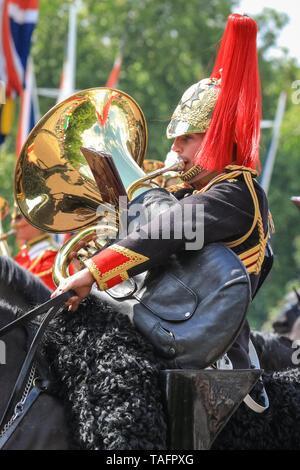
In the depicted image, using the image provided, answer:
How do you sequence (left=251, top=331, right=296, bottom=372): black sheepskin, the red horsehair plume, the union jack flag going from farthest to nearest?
the union jack flag, (left=251, top=331, right=296, bottom=372): black sheepskin, the red horsehair plume

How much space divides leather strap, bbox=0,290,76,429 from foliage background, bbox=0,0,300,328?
17.9 meters

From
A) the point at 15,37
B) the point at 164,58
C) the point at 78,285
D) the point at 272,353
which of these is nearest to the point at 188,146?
the point at 78,285

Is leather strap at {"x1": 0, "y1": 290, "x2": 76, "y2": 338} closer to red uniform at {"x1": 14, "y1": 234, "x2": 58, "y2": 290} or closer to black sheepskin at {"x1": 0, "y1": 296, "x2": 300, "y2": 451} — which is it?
black sheepskin at {"x1": 0, "y1": 296, "x2": 300, "y2": 451}

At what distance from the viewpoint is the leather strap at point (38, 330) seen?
2.50 metres

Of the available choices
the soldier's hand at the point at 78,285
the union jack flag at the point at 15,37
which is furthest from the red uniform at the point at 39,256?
the soldier's hand at the point at 78,285

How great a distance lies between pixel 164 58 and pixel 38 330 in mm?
20182

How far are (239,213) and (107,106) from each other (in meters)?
0.96

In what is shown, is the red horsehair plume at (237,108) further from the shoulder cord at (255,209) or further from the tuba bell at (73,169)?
the tuba bell at (73,169)

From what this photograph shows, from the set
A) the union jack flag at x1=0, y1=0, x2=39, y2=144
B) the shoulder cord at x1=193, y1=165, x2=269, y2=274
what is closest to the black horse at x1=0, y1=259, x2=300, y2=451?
the shoulder cord at x1=193, y1=165, x2=269, y2=274

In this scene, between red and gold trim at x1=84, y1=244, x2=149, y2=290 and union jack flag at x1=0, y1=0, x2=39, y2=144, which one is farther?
union jack flag at x1=0, y1=0, x2=39, y2=144

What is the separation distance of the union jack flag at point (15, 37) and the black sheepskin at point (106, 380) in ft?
21.5

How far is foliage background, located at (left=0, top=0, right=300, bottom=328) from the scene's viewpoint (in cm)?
2123

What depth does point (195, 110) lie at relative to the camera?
9.87 ft
